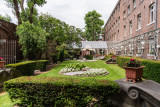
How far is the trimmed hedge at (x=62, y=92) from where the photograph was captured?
289 cm

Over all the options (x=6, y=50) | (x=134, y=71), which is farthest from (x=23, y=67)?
(x=134, y=71)

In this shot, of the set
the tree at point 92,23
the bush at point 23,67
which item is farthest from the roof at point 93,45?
the bush at point 23,67

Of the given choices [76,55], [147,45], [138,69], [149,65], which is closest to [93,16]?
[76,55]

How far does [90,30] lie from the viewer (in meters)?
40.9

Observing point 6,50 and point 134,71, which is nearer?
point 134,71

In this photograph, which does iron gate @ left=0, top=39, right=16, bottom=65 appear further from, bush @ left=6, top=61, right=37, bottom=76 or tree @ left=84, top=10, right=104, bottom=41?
tree @ left=84, top=10, right=104, bottom=41

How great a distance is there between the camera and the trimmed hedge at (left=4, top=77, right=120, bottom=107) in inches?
114

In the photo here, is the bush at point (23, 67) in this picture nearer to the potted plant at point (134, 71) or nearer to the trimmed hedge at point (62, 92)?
the trimmed hedge at point (62, 92)

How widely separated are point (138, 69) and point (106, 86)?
161 cm

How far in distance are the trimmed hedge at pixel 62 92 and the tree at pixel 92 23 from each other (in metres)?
37.2

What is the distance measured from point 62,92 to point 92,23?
39599 mm

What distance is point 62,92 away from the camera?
9.84 feet

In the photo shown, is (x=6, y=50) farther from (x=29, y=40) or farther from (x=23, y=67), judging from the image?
(x=23, y=67)

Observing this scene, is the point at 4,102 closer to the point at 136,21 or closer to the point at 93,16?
the point at 136,21
